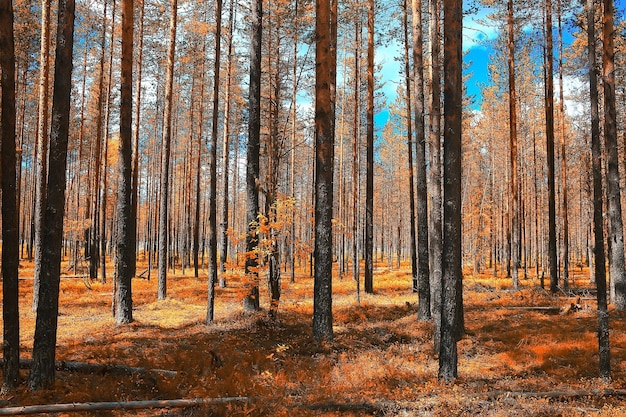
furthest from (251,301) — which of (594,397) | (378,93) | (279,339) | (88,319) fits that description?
(378,93)

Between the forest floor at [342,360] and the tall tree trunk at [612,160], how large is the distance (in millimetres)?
1225

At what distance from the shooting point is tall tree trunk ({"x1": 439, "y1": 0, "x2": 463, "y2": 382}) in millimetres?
7070

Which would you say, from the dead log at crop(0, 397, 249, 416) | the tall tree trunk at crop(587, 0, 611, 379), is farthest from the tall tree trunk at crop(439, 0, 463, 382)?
the dead log at crop(0, 397, 249, 416)

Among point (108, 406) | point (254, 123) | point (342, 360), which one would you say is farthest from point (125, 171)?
point (342, 360)

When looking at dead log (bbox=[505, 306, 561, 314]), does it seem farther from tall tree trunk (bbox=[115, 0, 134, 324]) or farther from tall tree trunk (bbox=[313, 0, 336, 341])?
tall tree trunk (bbox=[115, 0, 134, 324])

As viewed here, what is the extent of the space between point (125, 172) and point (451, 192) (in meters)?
8.86

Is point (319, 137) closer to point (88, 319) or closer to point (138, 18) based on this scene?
point (88, 319)

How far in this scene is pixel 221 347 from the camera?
944 centimetres

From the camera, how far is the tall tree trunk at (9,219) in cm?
609

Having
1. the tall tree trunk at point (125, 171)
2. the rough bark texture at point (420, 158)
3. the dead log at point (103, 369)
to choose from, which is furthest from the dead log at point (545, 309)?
the tall tree trunk at point (125, 171)

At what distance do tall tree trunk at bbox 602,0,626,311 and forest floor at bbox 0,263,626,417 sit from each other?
122cm

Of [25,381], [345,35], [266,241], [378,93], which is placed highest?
[345,35]

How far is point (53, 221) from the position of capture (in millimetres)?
6242

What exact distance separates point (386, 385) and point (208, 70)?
23.4 meters
